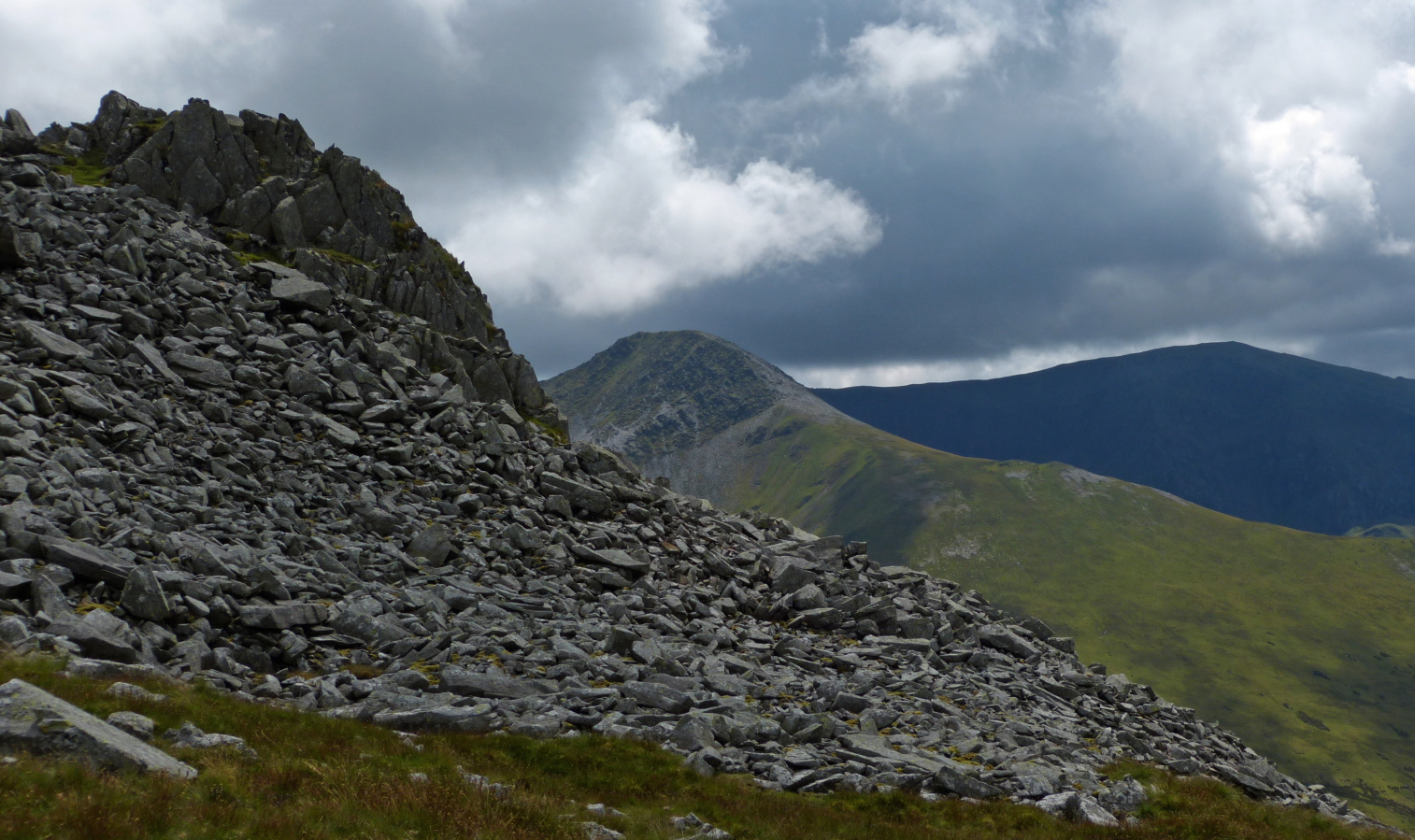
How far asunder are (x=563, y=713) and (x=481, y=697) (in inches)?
97.2

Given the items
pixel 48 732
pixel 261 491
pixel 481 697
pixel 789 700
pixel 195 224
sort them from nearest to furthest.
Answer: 1. pixel 48 732
2. pixel 481 697
3. pixel 789 700
4. pixel 261 491
5. pixel 195 224

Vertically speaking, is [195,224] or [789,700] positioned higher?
[195,224]

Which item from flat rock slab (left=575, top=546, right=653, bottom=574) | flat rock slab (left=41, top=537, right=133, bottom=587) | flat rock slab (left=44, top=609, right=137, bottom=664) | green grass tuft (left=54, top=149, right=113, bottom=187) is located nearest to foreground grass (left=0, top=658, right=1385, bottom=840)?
flat rock slab (left=44, top=609, right=137, bottom=664)

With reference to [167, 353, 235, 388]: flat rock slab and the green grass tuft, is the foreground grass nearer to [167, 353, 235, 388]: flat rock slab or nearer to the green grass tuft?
[167, 353, 235, 388]: flat rock slab

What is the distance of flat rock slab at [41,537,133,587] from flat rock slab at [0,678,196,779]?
10211 mm

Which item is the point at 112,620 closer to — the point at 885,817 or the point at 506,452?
the point at 885,817

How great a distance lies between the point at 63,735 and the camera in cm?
1138

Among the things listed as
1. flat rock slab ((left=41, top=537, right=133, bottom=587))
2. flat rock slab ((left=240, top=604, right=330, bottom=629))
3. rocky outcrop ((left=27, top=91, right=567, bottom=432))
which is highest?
rocky outcrop ((left=27, top=91, right=567, bottom=432))

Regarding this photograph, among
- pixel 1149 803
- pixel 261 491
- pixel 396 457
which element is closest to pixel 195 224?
pixel 396 457

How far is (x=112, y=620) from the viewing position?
1928cm

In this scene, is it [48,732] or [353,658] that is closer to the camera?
[48,732]

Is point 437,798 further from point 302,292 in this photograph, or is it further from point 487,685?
point 302,292

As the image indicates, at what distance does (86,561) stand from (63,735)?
38.4 feet

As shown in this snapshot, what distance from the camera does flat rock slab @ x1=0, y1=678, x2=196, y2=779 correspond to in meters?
11.3
